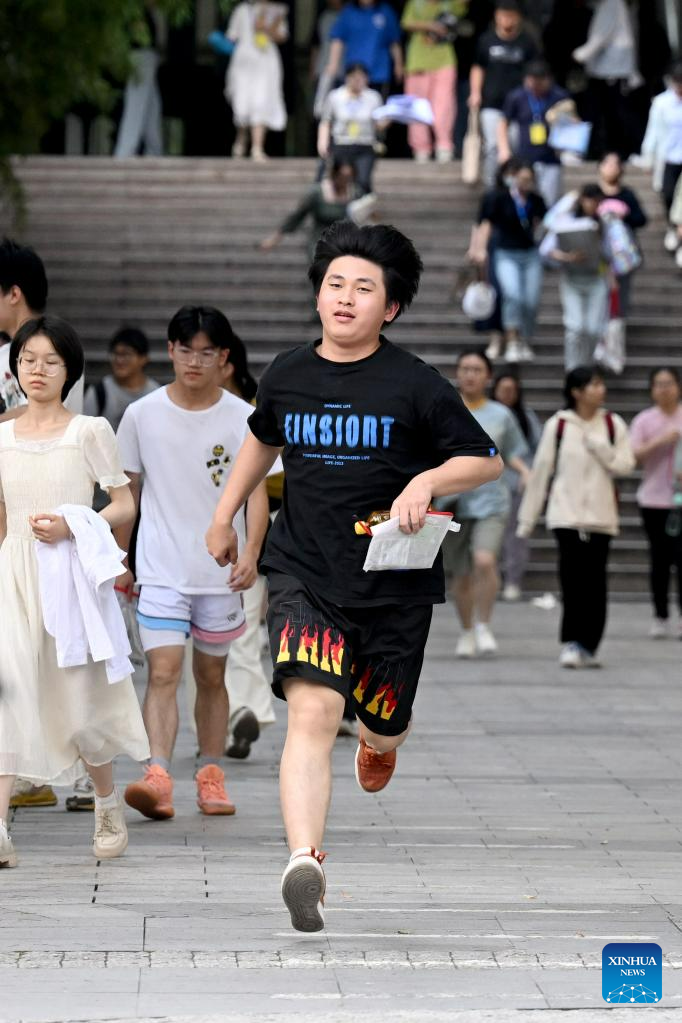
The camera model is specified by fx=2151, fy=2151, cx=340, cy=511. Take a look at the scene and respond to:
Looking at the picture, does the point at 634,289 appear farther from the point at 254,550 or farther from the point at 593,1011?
the point at 593,1011

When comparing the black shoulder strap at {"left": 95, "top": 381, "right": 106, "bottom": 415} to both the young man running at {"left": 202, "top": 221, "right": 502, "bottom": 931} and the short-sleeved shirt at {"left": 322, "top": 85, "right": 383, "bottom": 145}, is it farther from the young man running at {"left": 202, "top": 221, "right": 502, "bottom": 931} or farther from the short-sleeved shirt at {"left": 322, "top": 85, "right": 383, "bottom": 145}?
the short-sleeved shirt at {"left": 322, "top": 85, "right": 383, "bottom": 145}

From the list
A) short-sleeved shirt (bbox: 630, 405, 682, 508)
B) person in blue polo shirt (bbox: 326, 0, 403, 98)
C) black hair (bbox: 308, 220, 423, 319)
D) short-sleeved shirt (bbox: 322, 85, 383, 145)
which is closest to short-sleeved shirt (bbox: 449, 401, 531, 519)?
short-sleeved shirt (bbox: 630, 405, 682, 508)

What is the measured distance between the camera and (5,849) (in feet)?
21.2

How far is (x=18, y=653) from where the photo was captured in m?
6.73

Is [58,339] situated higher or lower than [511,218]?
higher

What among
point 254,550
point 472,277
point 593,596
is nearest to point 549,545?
point 472,277

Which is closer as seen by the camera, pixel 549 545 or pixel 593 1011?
pixel 593 1011

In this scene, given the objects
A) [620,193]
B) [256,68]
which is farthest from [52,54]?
[256,68]

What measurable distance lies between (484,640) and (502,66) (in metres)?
9.96

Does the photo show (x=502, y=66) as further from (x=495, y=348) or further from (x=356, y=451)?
(x=356, y=451)

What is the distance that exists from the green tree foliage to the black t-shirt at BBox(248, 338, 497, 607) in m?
8.52

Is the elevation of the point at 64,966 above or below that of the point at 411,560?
below

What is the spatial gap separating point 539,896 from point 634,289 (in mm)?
15402

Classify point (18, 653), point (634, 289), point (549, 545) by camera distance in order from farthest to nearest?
point (634, 289)
point (549, 545)
point (18, 653)
